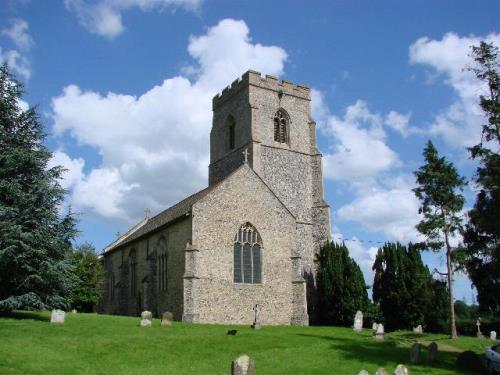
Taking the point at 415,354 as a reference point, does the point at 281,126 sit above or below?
above

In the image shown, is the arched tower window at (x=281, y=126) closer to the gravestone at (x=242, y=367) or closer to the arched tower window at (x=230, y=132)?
the arched tower window at (x=230, y=132)

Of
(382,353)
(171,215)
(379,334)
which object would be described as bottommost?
(382,353)

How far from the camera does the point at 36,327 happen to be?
Result: 73.0 feet

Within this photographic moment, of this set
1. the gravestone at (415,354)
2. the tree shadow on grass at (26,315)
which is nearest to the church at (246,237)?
the tree shadow on grass at (26,315)

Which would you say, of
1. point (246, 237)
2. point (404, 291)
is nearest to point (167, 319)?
point (246, 237)

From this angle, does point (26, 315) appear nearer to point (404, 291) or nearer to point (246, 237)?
point (246, 237)

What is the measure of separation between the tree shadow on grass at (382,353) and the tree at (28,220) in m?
12.4

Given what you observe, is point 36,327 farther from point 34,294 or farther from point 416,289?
point 416,289

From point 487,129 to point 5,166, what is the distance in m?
21.5

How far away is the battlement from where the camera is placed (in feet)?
143

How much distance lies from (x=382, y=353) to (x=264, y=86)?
89.5 ft

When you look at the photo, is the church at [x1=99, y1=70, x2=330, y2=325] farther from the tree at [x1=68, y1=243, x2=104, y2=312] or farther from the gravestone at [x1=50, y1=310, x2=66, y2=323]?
the gravestone at [x1=50, y1=310, x2=66, y2=323]

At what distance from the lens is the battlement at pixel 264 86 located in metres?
43.7

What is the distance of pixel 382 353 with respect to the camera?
70.9 feet
